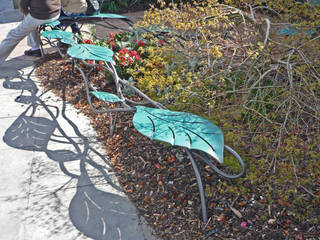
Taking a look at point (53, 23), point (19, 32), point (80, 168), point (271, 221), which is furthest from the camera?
point (53, 23)

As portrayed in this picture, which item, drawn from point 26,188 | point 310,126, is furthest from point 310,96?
point 26,188

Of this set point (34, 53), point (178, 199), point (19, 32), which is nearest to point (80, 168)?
point (178, 199)

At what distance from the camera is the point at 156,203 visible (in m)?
3.05

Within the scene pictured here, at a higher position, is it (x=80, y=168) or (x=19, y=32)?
(x=19, y=32)

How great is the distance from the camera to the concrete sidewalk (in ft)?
9.34

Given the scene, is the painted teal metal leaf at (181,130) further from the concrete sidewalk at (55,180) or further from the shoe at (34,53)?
the shoe at (34,53)

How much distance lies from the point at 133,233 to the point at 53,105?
255cm

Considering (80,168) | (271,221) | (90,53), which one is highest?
(90,53)

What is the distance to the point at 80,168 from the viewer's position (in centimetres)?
353

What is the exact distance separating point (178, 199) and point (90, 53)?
193cm

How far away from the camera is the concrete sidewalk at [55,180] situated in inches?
112

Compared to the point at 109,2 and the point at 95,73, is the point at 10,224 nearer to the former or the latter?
the point at 95,73

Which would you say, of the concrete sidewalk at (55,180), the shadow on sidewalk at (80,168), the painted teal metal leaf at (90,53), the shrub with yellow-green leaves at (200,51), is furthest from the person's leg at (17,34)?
the shrub with yellow-green leaves at (200,51)

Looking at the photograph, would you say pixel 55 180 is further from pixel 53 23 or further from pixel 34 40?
pixel 34 40
